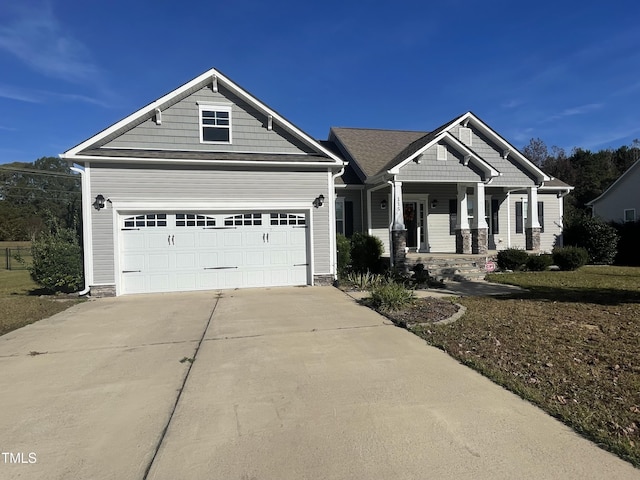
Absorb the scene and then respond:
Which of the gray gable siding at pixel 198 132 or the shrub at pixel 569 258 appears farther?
the shrub at pixel 569 258

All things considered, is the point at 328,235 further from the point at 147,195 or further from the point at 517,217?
the point at 517,217

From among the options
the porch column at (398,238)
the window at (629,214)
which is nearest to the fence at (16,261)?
the porch column at (398,238)

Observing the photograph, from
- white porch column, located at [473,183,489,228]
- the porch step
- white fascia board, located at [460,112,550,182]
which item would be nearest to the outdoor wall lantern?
the porch step

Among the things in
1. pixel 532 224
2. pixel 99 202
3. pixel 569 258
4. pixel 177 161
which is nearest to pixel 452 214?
pixel 532 224

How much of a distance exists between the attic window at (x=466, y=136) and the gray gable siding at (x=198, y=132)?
7.79m

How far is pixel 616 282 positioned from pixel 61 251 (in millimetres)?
15640

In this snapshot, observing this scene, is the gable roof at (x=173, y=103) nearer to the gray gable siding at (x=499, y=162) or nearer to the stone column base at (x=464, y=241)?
the stone column base at (x=464, y=241)

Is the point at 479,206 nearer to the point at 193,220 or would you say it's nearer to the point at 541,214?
the point at 541,214

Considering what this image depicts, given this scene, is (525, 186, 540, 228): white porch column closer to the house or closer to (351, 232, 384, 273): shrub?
the house

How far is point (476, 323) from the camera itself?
6637mm

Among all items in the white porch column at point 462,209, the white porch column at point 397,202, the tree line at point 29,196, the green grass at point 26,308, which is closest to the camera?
the green grass at point 26,308

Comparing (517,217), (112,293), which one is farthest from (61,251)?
(517,217)

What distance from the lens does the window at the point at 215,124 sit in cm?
1190

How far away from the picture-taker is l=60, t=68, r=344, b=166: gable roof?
10.8 metres
